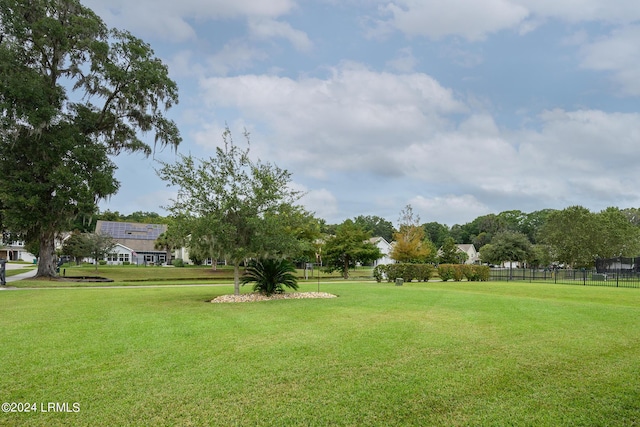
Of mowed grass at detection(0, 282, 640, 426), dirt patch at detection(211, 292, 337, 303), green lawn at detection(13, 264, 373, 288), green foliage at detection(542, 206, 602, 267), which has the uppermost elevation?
green foliage at detection(542, 206, 602, 267)

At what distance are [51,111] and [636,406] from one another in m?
25.8

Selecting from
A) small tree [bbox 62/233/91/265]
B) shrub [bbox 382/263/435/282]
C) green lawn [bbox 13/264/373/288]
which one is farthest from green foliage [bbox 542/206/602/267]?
small tree [bbox 62/233/91/265]

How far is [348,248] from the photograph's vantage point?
32719 millimetres

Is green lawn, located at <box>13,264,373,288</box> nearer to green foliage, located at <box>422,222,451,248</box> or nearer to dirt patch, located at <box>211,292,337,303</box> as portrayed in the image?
dirt patch, located at <box>211,292,337,303</box>

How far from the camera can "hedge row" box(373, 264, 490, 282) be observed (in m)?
28.0

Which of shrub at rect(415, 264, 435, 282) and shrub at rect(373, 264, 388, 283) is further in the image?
shrub at rect(415, 264, 435, 282)

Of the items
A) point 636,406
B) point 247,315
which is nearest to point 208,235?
point 247,315

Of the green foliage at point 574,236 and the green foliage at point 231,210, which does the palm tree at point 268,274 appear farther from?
the green foliage at point 574,236

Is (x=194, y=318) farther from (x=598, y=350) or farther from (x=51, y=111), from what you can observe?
(x=51, y=111)

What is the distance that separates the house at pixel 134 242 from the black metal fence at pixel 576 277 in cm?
4431

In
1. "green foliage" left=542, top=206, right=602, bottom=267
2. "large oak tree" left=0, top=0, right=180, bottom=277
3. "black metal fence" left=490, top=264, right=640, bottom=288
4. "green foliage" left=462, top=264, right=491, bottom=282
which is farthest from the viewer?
"green foliage" left=542, top=206, right=602, bottom=267

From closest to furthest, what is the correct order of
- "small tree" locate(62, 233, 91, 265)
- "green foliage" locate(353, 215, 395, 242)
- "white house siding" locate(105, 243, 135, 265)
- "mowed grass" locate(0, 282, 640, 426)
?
A: "mowed grass" locate(0, 282, 640, 426) < "small tree" locate(62, 233, 91, 265) < "white house siding" locate(105, 243, 135, 265) < "green foliage" locate(353, 215, 395, 242)

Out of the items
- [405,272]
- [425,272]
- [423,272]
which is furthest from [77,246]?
[425,272]

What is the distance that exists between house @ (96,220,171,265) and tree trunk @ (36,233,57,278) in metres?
32.4
